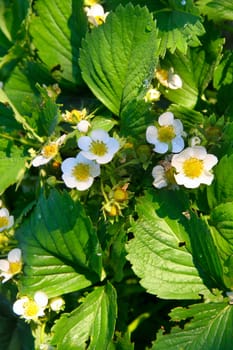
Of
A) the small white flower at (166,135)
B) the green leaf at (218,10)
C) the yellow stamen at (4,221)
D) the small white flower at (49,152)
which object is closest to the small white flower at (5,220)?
the yellow stamen at (4,221)

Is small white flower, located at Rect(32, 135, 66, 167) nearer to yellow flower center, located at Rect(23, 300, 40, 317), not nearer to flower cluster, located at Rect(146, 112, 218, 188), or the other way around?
flower cluster, located at Rect(146, 112, 218, 188)

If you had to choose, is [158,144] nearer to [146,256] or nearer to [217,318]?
[146,256]

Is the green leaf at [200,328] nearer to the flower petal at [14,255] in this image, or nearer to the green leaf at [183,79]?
the flower petal at [14,255]

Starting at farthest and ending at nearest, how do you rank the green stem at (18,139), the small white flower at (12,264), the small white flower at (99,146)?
the green stem at (18,139)
the small white flower at (12,264)
the small white flower at (99,146)

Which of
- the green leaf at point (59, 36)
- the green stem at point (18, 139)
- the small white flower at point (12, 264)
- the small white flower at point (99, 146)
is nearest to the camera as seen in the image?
the small white flower at point (99, 146)

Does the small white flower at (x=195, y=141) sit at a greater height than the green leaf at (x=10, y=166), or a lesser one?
greater

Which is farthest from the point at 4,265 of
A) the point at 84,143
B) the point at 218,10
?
the point at 218,10

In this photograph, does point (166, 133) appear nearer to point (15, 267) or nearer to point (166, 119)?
point (166, 119)

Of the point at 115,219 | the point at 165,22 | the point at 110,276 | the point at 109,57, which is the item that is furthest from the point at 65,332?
the point at 165,22
